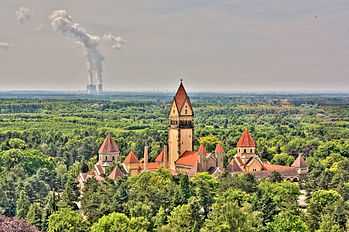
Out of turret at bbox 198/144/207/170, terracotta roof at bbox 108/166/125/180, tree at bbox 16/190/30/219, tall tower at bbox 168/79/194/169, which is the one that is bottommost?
tree at bbox 16/190/30/219

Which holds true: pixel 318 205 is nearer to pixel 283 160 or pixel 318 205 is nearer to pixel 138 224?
pixel 138 224

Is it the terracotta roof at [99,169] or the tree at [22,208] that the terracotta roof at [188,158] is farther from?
the tree at [22,208]

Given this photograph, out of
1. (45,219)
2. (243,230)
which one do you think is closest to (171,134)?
(45,219)

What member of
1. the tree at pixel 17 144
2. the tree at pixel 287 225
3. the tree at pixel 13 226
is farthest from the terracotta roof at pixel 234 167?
the tree at pixel 17 144

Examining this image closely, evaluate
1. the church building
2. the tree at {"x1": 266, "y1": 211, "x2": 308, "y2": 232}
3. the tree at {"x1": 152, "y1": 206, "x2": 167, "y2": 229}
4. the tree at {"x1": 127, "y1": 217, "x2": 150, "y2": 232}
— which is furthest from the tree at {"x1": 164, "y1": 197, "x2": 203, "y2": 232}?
the church building

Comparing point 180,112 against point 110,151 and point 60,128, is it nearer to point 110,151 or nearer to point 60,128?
point 110,151

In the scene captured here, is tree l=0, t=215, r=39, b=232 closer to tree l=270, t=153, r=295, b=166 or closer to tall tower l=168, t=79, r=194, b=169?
tall tower l=168, t=79, r=194, b=169
